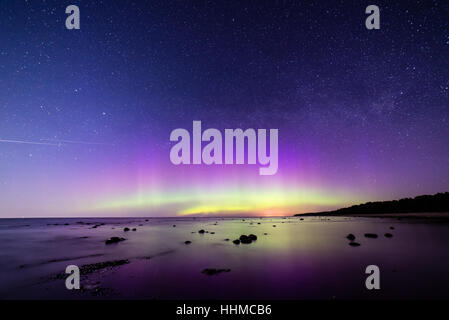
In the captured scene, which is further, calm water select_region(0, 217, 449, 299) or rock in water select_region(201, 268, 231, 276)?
rock in water select_region(201, 268, 231, 276)

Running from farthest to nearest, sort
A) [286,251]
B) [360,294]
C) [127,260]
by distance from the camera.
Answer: [286,251] < [127,260] < [360,294]

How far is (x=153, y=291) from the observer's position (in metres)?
9.65

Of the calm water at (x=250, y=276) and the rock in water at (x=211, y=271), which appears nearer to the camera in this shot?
the calm water at (x=250, y=276)

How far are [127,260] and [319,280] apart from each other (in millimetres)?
10836

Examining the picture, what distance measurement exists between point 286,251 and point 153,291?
1105cm

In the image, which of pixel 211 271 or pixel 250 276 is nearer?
pixel 250 276
